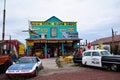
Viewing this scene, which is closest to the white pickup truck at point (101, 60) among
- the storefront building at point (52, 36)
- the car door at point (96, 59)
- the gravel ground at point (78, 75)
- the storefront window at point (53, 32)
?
the car door at point (96, 59)

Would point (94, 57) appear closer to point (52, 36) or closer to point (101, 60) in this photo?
point (101, 60)

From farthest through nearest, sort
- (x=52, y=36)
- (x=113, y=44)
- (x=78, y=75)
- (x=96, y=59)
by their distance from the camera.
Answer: (x=113, y=44), (x=52, y=36), (x=96, y=59), (x=78, y=75)

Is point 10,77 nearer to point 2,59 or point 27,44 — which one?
point 2,59

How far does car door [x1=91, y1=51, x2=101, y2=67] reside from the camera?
615 inches

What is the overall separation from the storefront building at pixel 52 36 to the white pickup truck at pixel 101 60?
46.5ft

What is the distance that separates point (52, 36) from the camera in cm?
3422

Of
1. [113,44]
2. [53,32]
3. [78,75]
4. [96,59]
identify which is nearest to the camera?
[78,75]

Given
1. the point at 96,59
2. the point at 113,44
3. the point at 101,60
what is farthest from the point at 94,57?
the point at 113,44

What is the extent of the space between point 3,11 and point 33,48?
16.1 meters

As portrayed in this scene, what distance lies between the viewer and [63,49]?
3331cm

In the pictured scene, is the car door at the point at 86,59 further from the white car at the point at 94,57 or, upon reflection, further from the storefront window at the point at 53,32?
the storefront window at the point at 53,32

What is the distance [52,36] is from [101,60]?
19.5m

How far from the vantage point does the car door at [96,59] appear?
51.2ft

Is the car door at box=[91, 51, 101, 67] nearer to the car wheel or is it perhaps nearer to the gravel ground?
the gravel ground
